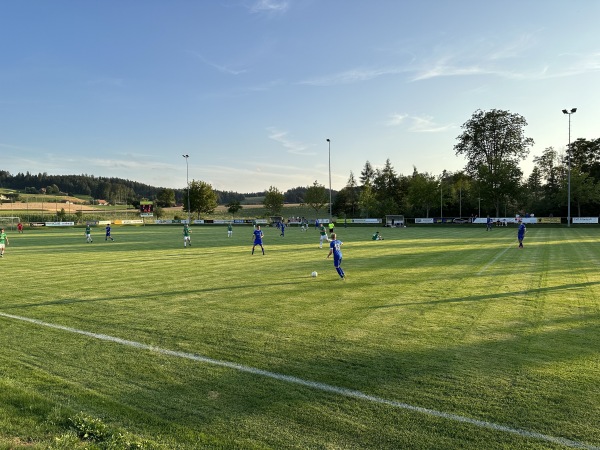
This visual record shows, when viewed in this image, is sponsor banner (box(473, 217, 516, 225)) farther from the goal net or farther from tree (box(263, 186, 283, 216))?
the goal net

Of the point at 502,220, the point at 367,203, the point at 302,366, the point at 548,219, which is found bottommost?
the point at 302,366

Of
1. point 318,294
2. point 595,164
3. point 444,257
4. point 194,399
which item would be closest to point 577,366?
point 194,399

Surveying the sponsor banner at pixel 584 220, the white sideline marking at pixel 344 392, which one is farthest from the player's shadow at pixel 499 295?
the sponsor banner at pixel 584 220

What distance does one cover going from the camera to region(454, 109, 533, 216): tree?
2397 inches

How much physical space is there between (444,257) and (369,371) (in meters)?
15.5

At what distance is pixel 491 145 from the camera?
70375 mm

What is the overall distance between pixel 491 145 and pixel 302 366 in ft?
248

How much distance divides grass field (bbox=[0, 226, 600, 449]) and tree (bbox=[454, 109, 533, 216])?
53479mm

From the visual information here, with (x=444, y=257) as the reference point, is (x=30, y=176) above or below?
above

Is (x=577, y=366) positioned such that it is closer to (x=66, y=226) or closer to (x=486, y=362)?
(x=486, y=362)

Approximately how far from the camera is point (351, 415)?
4406 millimetres

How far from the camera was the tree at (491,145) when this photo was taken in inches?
2397

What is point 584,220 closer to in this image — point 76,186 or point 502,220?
point 502,220

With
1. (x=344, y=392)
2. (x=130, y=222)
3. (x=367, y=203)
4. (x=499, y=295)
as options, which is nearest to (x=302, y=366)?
(x=344, y=392)
